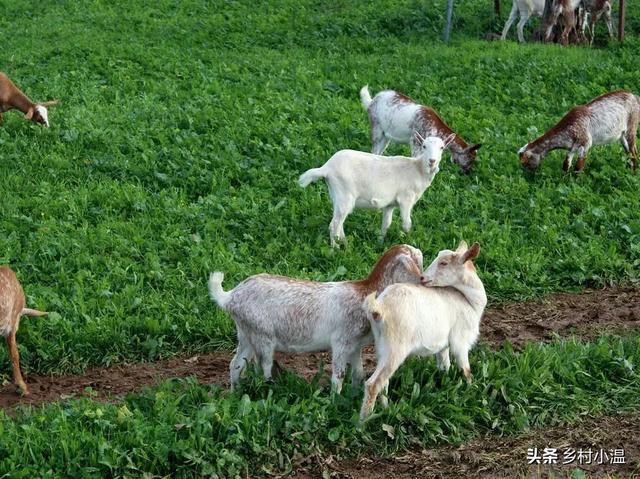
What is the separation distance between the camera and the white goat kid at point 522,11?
16672 millimetres

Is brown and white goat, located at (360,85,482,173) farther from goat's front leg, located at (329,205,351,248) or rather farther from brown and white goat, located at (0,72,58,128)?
brown and white goat, located at (0,72,58,128)

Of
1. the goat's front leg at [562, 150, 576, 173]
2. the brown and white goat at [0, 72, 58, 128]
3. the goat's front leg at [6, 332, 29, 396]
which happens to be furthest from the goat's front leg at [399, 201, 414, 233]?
the brown and white goat at [0, 72, 58, 128]

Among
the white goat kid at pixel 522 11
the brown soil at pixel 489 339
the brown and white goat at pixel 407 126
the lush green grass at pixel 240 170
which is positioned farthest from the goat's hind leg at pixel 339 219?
the white goat kid at pixel 522 11

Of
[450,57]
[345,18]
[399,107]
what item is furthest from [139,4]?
[399,107]

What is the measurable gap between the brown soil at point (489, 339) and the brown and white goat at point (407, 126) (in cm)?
269

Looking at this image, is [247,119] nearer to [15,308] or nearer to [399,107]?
[399,107]

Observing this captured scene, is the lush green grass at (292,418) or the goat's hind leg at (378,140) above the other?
the goat's hind leg at (378,140)

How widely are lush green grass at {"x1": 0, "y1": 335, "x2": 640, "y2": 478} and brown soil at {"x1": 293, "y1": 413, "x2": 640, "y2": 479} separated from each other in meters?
0.09

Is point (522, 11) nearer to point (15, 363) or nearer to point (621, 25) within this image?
point (621, 25)

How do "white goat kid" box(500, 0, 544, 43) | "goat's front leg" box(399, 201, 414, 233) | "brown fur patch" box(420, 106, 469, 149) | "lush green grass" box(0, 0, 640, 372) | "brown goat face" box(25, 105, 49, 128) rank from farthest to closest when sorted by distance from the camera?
"white goat kid" box(500, 0, 544, 43)
"brown goat face" box(25, 105, 49, 128)
"brown fur patch" box(420, 106, 469, 149)
"goat's front leg" box(399, 201, 414, 233)
"lush green grass" box(0, 0, 640, 372)

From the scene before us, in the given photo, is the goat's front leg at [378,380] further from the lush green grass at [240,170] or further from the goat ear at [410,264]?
the lush green grass at [240,170]

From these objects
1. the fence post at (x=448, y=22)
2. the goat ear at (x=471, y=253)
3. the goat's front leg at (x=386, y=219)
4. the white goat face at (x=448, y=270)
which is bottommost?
the goat's front leg at (x=386, y=219)

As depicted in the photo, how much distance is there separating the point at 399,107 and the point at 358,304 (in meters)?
5.27

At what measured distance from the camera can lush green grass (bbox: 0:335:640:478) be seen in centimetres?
561
